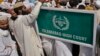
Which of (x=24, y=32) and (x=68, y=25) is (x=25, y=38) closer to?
(x=24, y=32)

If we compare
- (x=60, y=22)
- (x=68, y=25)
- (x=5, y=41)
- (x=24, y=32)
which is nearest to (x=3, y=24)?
(x=5, y=41)

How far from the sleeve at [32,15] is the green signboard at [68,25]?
0.35 feet

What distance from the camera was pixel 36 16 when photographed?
3.12 m

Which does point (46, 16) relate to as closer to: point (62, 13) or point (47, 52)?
point (62, 13)

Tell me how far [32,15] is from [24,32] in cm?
31

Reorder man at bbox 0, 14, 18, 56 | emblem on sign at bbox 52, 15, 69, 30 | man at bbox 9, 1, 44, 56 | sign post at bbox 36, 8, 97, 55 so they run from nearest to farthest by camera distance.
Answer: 1. sign post at bbox 36, 8, 97, 55
2. emblem on sign at bbox 52, 15, 69, 30
3. man at bbox 9, 1, 44, 56
4. man at bbox 0, 14, 18, 56

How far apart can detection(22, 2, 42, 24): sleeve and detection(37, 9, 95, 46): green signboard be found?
0.35 ft

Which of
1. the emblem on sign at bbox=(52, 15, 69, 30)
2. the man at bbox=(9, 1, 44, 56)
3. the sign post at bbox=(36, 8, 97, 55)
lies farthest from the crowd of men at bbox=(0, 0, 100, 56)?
the emblem on sign at bbox=(52, 15, 69, 30)

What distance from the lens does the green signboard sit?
8.73 ft

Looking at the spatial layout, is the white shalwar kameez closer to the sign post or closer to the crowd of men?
the crowd of men

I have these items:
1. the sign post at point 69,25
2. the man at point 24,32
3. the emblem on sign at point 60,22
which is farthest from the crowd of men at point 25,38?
the emblem on sign at point 60,22

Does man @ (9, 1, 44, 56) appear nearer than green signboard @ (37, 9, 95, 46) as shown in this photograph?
No

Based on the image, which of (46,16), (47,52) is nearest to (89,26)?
(46,16)

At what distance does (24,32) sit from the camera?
3197mm
